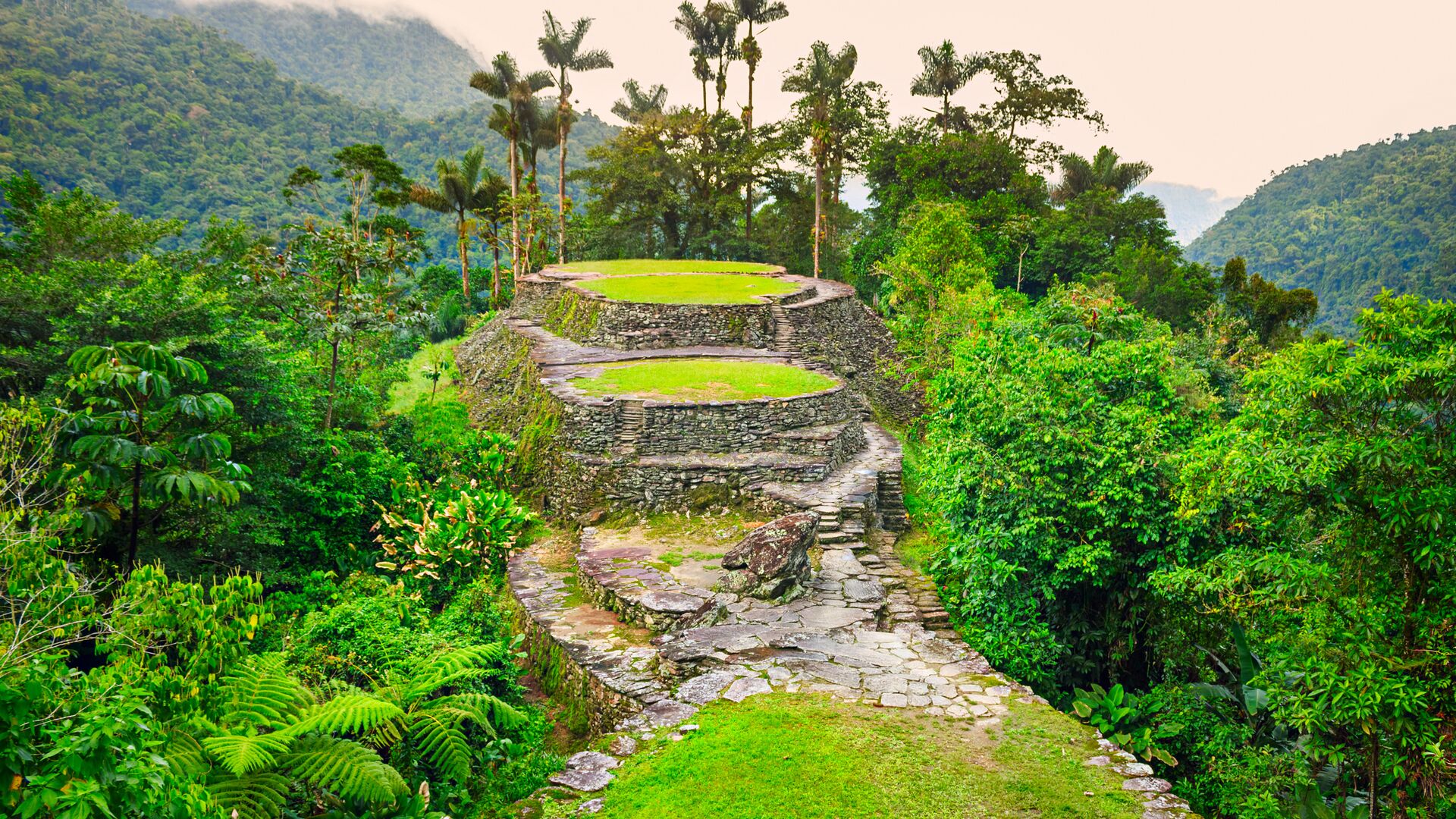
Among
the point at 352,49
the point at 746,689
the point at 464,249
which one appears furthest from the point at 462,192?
the point at 352,49

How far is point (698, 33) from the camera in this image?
1321 inches

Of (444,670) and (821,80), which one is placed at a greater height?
(821,80)

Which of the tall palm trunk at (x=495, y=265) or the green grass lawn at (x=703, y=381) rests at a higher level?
the tall palm trunk at (x=495, y=265)

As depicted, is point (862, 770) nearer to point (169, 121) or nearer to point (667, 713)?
point (667, 713)

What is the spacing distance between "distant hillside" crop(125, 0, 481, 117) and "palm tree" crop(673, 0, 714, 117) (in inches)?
2063

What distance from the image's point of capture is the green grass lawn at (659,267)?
24672 millimetres

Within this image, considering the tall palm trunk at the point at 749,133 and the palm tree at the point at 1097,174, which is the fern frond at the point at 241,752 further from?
the palm tree at the point at 1097,174

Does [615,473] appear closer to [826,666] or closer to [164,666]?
[826,666]

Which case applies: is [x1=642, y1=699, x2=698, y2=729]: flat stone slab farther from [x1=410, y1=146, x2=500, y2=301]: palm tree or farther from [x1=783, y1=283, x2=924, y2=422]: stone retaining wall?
[x1=410, y1=146, x2=500, y2=301]: palm tree

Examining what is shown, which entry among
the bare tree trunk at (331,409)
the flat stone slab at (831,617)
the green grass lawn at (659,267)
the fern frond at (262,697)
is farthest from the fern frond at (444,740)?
the green grass lawn at (659,267)

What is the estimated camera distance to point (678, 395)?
13305 mm

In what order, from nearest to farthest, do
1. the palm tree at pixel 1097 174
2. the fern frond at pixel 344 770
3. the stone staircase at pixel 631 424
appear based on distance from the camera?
the fern frond at pixel 344 770
the stone staircase at pixel 631 424
the palm tree at pixel 1097 174

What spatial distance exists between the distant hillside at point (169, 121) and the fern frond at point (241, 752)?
97.7ft

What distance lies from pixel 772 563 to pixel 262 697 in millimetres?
4985
